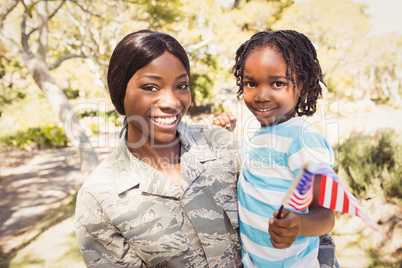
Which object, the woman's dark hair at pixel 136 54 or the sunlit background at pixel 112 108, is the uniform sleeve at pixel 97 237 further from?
the sunlit background at pixel 112 108

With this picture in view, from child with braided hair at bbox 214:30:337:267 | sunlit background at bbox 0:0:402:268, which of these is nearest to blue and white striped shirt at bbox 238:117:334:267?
child with braided hair at bbox 214:30:337:267

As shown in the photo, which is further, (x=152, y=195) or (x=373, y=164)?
(x=373, y=164)

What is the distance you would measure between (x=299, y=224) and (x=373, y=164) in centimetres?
477

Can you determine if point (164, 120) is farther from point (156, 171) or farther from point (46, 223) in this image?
point (46, 223)

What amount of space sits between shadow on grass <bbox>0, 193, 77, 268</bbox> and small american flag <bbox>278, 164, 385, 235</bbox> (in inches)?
208

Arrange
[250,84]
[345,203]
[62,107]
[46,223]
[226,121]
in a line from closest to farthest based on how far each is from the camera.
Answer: [345,203] → [250,84] → [226,121] → [46,223] → [62,107]

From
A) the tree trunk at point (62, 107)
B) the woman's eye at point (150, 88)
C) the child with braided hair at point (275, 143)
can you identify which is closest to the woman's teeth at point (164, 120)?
the woman's eye at point (150, 88)

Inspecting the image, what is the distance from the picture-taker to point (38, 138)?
12.4 meters

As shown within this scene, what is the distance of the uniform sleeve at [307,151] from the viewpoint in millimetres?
1254

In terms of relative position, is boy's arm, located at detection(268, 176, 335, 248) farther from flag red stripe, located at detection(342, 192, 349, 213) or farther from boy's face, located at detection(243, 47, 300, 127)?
boy's face, located at detection(243, 47, 300, 127)

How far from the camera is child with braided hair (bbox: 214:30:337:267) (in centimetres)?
134

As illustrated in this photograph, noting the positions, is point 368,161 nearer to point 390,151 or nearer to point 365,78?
point 390,151

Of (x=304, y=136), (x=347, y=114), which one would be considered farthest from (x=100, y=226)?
(x=347, y=114)

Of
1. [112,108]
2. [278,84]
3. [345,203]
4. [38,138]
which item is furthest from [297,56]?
[112,108]
